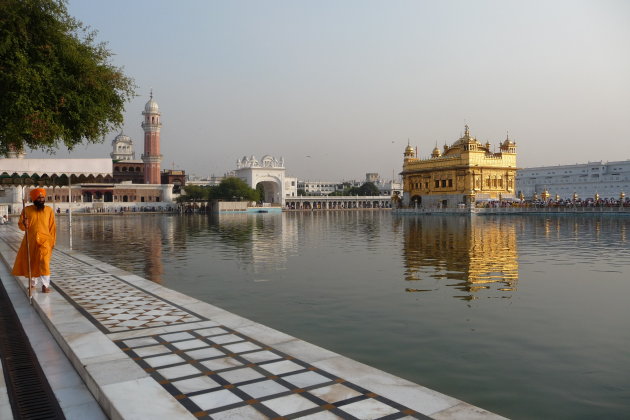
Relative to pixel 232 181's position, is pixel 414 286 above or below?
below

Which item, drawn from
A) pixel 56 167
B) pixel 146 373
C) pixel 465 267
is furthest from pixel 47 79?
pixel 465 267

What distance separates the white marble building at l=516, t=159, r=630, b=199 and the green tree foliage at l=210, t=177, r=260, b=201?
7527 cm

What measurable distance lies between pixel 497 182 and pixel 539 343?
60372 mm

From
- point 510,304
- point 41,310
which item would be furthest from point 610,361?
point 41,310

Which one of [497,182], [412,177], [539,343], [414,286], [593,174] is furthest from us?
[593,174]

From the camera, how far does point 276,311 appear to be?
815cm

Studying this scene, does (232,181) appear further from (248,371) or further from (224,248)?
(248,371)

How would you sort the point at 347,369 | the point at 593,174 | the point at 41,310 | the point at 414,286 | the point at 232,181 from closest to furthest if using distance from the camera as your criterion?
the point at 347,369 < the point at 41,310 < the point at 414,286 < the point at 232,181 < the point at 593,174

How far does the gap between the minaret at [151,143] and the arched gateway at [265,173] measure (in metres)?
18.5

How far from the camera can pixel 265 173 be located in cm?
10488

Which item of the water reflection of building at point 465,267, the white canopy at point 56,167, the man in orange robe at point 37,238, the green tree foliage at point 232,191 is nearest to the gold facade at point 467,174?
the green tree foliage at point 232,191

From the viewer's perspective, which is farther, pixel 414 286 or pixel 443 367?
pixel 414 286

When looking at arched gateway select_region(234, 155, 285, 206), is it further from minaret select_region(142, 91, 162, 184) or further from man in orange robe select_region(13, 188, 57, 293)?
man in orange robe select_region(13, 188, 57, 293)

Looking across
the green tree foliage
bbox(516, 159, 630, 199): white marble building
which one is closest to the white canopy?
the green tree foliage
